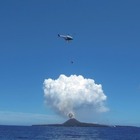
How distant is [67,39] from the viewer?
51.0m
